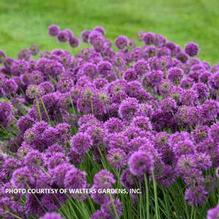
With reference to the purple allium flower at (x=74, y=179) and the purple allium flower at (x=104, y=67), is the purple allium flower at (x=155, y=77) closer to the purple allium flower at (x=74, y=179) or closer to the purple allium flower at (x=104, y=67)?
the purple allium flower at (x=104, y=67)

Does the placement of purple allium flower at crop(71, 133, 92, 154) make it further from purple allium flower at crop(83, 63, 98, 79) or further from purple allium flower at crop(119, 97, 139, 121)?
purple allium flower at crop(83, 63, 98, 79)

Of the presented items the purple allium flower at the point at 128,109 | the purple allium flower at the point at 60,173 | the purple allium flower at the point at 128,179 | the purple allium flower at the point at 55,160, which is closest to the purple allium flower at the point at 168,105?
the purple allium flower at the point at 128,109

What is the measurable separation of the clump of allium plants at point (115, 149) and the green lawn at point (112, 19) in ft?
11.6

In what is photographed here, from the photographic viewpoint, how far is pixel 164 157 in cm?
231

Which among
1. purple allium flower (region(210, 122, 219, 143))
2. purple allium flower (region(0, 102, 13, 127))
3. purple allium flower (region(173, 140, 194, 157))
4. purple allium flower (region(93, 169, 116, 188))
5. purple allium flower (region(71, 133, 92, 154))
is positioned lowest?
purple allium flower (region(0, 102, 13, 127))

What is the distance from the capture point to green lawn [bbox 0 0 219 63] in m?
7.29

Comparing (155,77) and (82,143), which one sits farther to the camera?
(155,77)

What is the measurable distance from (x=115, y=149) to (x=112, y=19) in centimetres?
586

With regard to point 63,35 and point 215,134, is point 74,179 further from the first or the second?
point 63,35

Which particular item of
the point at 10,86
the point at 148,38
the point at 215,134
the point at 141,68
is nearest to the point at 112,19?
the point at 148,38

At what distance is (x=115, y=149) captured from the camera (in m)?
2.21

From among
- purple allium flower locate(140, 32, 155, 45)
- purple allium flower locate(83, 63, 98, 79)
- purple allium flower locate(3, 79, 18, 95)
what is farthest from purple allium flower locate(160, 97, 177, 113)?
purple allium flower locate(140, 32, 155, 45)

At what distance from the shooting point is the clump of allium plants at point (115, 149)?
211cm

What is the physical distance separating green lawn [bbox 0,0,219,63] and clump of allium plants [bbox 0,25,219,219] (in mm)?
3543
